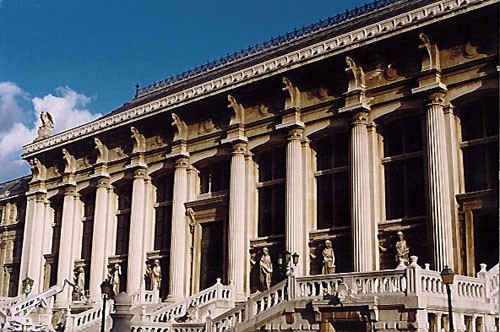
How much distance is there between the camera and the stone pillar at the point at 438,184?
26906 millimetres

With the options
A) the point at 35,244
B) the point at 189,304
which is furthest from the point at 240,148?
the point at 35,244

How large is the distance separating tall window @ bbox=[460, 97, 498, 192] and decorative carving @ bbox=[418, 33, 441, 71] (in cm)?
211

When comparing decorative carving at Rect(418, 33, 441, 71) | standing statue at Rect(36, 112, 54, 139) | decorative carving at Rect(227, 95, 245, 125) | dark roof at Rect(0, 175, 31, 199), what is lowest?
decorative carving at Rect(418, 33, 441, 71)

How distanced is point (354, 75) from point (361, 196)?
17.3 ft

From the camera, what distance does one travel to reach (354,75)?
31.0m

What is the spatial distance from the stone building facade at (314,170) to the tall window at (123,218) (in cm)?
10

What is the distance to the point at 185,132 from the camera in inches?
1533

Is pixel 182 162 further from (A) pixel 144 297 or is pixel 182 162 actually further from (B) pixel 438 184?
(B) pixel 438 184

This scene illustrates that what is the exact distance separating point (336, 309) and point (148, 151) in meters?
21.1

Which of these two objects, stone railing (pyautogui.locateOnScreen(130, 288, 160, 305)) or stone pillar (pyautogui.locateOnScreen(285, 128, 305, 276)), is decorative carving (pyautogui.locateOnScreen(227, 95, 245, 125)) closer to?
stone pillar (pyautogui.locateOnScreen(285, 128, 305, 276))

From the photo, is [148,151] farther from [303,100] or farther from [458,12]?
[458,12]

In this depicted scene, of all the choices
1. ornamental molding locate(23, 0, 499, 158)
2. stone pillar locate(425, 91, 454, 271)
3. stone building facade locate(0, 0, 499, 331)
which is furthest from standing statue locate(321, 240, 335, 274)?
ornamental molding locate(23, 0, 499, 158)

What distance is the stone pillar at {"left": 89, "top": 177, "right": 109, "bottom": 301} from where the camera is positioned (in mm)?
42625

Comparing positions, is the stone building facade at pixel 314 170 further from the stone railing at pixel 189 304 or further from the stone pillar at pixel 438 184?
the stone railing at pixel 189 304
